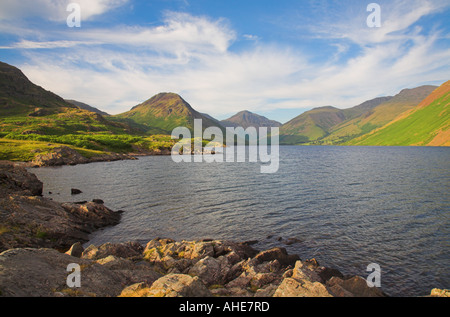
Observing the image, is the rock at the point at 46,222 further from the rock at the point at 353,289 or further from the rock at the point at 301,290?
the rock at the point at 353,289

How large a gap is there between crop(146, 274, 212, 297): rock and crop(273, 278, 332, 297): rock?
15.4 ft

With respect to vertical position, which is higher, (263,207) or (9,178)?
(9,178)

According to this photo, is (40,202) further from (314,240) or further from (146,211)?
(314,240)

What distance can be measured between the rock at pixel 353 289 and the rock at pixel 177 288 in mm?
9242

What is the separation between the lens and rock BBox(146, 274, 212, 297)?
38.4 feet

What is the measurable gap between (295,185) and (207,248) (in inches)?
1707

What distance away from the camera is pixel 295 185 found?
198 feet

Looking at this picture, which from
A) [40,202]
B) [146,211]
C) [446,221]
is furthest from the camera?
[146,211]

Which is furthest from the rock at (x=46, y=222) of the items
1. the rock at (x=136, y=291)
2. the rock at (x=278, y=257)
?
the rock at (x=278, y=257)

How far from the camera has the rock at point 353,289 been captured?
50.8ft

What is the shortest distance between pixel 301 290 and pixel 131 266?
1340 cm

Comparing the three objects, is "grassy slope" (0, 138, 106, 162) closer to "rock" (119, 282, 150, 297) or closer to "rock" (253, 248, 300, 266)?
"rock" (119, 282, 150, 297)

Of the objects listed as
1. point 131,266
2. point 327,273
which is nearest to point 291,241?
point 327,273

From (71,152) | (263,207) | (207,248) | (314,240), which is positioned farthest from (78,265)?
(71,152)
